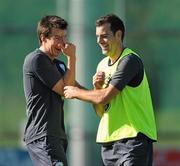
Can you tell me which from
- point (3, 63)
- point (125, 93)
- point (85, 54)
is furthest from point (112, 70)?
point (3, 63)

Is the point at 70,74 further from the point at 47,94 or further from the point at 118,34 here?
the point at 118,34

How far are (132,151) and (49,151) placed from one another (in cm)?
65

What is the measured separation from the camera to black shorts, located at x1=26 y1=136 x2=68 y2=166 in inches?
386

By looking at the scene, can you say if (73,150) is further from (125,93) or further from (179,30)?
(125,93)

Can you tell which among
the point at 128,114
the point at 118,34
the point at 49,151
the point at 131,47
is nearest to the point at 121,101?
the point at 128,114

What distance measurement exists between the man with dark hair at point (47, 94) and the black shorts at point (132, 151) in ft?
1.35

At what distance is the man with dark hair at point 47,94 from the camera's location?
9.78m

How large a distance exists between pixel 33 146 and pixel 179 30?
870cm

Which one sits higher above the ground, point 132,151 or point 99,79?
point 99,79

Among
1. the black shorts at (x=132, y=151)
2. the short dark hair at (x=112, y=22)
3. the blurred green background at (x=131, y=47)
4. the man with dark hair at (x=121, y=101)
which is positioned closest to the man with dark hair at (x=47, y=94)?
the man with dark hair at (x=121, y=101)

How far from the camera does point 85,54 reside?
56.1 feet

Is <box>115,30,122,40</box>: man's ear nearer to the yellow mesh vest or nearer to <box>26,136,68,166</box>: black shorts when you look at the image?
the yellow mesh vest

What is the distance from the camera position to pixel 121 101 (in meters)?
9.83

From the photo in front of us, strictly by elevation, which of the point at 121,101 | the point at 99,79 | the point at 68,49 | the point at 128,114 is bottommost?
the point at 128,114
